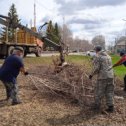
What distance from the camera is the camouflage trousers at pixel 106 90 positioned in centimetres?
949

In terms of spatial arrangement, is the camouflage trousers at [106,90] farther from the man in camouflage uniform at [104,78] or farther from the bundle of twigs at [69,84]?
the bundle of twigs at [69,84]

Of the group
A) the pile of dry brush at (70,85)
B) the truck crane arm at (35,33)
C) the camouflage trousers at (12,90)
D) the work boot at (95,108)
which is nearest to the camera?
the work boot at (95,108)

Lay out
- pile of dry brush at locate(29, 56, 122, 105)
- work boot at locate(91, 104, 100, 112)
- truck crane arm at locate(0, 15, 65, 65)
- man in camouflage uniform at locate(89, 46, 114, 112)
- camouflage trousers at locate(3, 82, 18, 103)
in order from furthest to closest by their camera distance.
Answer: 1. truck crane arm at locate(0, 15, 65, 65)
2. pile of dry brush at locate(29, 56, 122, 105)
3. camouflage trousers at locate(3, 82, 18, 103)
4. work boot at locate(91, 104, 100, 112)
5. man in camouflage uniform at locate(89, 46, 114, 112)

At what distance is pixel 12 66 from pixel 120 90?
4842 mm

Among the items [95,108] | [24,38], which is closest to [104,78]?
[95,108]

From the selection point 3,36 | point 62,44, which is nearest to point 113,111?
point 62,44

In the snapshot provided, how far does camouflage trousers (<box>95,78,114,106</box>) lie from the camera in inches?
374

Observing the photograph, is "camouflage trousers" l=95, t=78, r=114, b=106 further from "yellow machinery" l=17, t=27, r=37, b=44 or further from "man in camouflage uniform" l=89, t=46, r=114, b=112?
"yellow machinery" l=17, t=27, r=37, b=44

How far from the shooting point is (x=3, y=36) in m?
30.5

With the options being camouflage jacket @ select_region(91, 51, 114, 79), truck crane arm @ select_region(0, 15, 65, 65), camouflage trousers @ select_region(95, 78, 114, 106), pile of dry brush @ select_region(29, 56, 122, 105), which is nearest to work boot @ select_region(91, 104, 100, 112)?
camouflage trousers @ select_region(95, 78, 114, 106)

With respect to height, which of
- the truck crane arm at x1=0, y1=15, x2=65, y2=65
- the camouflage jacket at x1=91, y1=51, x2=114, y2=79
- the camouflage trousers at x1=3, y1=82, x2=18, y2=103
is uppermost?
the truck crane arm at x1=0, y1=15, x2=65, y2=65

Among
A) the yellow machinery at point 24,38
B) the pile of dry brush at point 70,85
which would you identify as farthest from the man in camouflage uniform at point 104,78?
the yellow machinery at point 24,38

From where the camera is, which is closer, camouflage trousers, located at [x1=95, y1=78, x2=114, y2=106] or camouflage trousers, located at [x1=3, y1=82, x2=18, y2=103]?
camouflage trousers, located at [x1=95, y1=78, x2=114, y2=106]

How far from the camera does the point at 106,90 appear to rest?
961 cm
